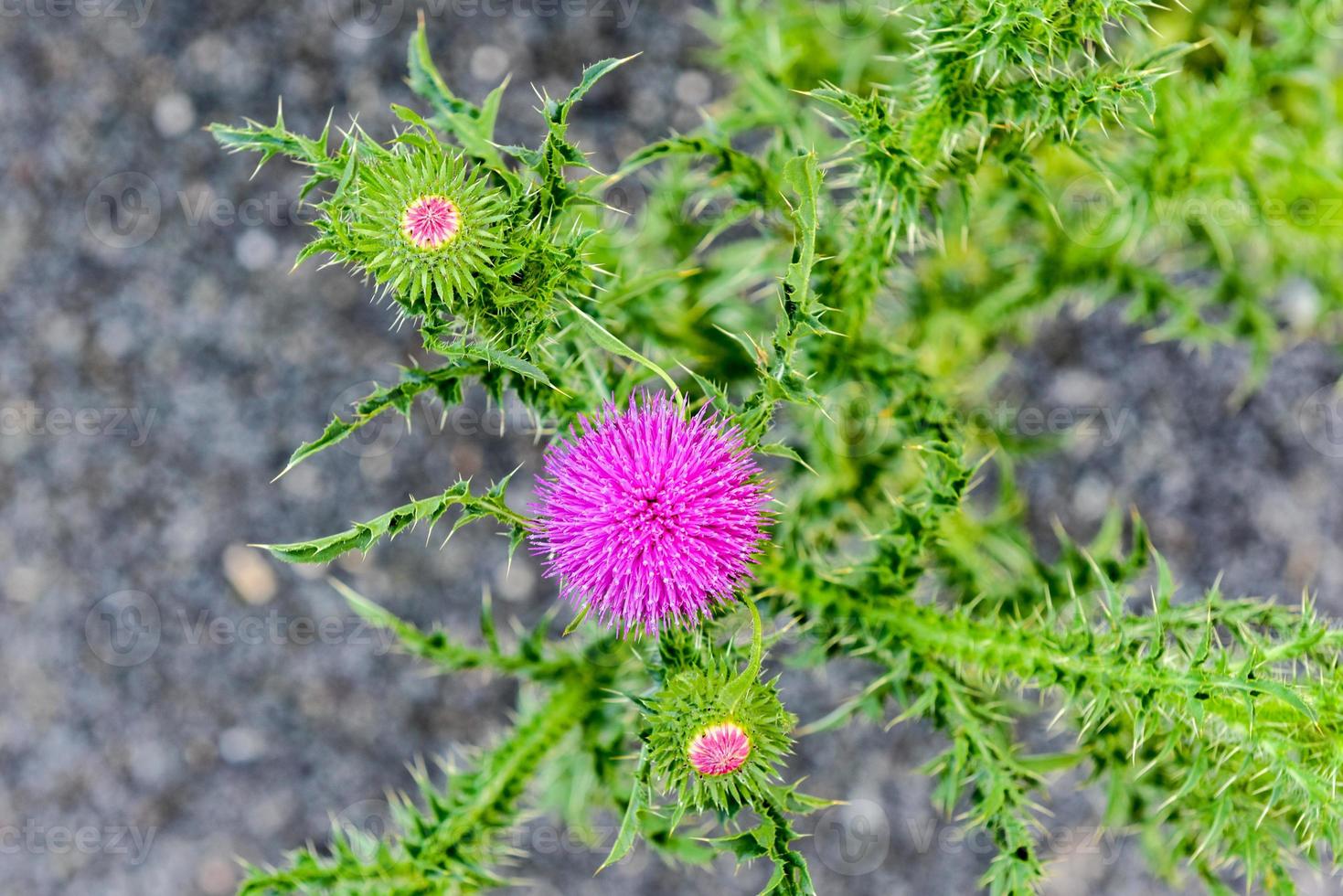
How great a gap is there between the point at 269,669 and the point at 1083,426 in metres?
3.28

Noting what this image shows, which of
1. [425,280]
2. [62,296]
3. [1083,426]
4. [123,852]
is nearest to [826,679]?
[1083,426]

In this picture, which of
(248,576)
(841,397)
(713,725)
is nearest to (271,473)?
(248,576)

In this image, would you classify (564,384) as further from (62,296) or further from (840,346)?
(62,296)

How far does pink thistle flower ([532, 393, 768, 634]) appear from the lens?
6.42ft

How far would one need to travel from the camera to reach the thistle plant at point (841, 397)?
6.40 feet

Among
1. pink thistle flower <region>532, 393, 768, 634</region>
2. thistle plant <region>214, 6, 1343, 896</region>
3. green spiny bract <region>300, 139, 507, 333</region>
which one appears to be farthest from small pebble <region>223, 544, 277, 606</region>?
green spiny bract <region>300, 139, 507, 333</region>

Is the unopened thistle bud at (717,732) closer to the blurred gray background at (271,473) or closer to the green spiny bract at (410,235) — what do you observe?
the green spiny bract at (410,235)

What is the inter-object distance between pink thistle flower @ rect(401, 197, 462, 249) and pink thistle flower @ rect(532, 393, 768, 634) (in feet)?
1.58

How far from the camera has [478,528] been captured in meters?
3.84

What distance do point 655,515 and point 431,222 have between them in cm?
69

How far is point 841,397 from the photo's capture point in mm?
2998

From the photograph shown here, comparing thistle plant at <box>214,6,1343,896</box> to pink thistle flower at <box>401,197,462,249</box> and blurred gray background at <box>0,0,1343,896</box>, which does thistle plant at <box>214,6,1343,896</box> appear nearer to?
→ pink thistle flower at <box>401,197,462,249</box>

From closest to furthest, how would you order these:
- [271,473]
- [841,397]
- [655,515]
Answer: [655,515] < [841,397] < [271,473]

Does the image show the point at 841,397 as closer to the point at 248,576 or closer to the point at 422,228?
the point at 422,228
